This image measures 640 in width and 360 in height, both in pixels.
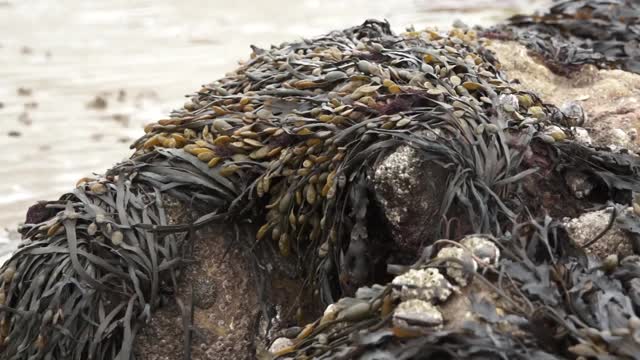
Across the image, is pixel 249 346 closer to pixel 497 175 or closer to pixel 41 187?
pixel 497 175

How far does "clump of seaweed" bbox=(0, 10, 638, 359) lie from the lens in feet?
7.43

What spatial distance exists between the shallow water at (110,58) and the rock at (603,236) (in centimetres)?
295

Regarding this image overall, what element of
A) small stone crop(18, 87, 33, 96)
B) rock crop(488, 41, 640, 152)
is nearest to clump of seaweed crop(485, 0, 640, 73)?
rock crop(488, 41, 640, 152)

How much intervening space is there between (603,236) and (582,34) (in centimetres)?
277

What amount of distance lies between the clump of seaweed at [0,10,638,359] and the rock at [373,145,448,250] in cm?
4

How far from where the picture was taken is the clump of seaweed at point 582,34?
3.84 metres

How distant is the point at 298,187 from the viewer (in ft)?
8.08

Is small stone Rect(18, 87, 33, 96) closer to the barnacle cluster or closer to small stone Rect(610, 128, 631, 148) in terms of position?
the barnacle cluster

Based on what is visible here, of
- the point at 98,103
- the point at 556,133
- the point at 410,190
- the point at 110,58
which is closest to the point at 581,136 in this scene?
the point at 556,133

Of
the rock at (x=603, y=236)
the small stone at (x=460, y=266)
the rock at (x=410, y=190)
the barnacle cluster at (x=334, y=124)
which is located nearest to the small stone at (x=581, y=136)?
the barnacle cluster at (x=334, y=124)

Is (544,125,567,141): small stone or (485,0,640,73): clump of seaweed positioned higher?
(485,0,640,73): clump of seaweed

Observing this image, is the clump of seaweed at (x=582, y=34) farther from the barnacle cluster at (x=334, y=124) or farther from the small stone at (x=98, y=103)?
the small stone at (x=98, y=103)

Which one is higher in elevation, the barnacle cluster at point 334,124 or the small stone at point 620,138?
the barnacle cluster at point 334,124

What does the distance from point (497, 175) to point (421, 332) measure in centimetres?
81
